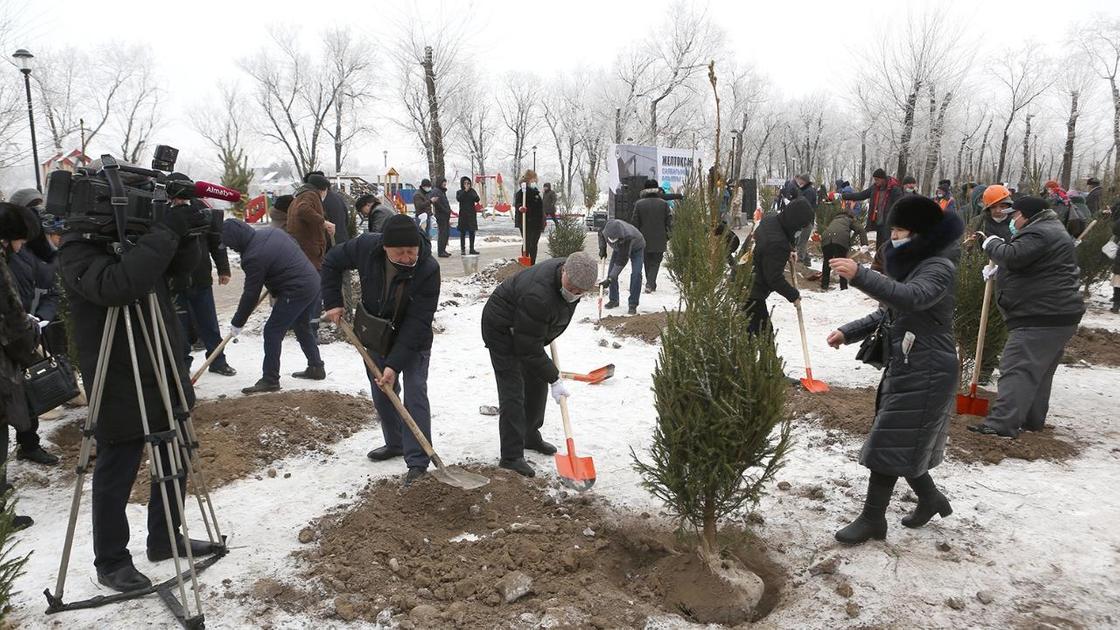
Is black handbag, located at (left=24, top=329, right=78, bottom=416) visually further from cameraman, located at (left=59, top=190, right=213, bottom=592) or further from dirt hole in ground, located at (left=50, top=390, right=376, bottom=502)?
cameraman, located at (left=59, top=190, right=213, bottom=592)

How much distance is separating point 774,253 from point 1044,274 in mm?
2035

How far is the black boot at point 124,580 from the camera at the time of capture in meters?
2.92

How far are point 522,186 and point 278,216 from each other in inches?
285

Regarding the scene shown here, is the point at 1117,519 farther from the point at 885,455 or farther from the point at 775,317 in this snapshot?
the point at 775,317

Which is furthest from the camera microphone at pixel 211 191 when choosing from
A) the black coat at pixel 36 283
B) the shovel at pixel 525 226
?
the shovel at pixel 525 226

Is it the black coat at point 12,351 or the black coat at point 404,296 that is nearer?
the black coat at point 12,351

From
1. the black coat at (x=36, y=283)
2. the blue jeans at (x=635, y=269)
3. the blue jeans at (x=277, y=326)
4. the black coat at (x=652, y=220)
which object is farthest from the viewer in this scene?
the black coat at (x=652, y=220)

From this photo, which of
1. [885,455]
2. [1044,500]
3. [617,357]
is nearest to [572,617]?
[885,455]

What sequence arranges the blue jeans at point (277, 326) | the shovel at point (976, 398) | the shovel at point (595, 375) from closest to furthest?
1. the shovel at point (976, 398)
2. the blue jeans at point (277, 326)
3. the shovel at point (595, 375)

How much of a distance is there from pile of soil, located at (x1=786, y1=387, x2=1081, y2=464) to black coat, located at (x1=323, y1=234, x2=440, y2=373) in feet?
7.46

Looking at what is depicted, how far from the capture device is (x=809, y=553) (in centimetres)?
333

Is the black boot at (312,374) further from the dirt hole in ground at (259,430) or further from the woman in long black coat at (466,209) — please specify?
the woman in long black coat at (466,209)

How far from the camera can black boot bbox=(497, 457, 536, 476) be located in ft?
14.0

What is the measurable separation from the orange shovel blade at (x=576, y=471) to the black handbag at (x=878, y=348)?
66.4 inches
